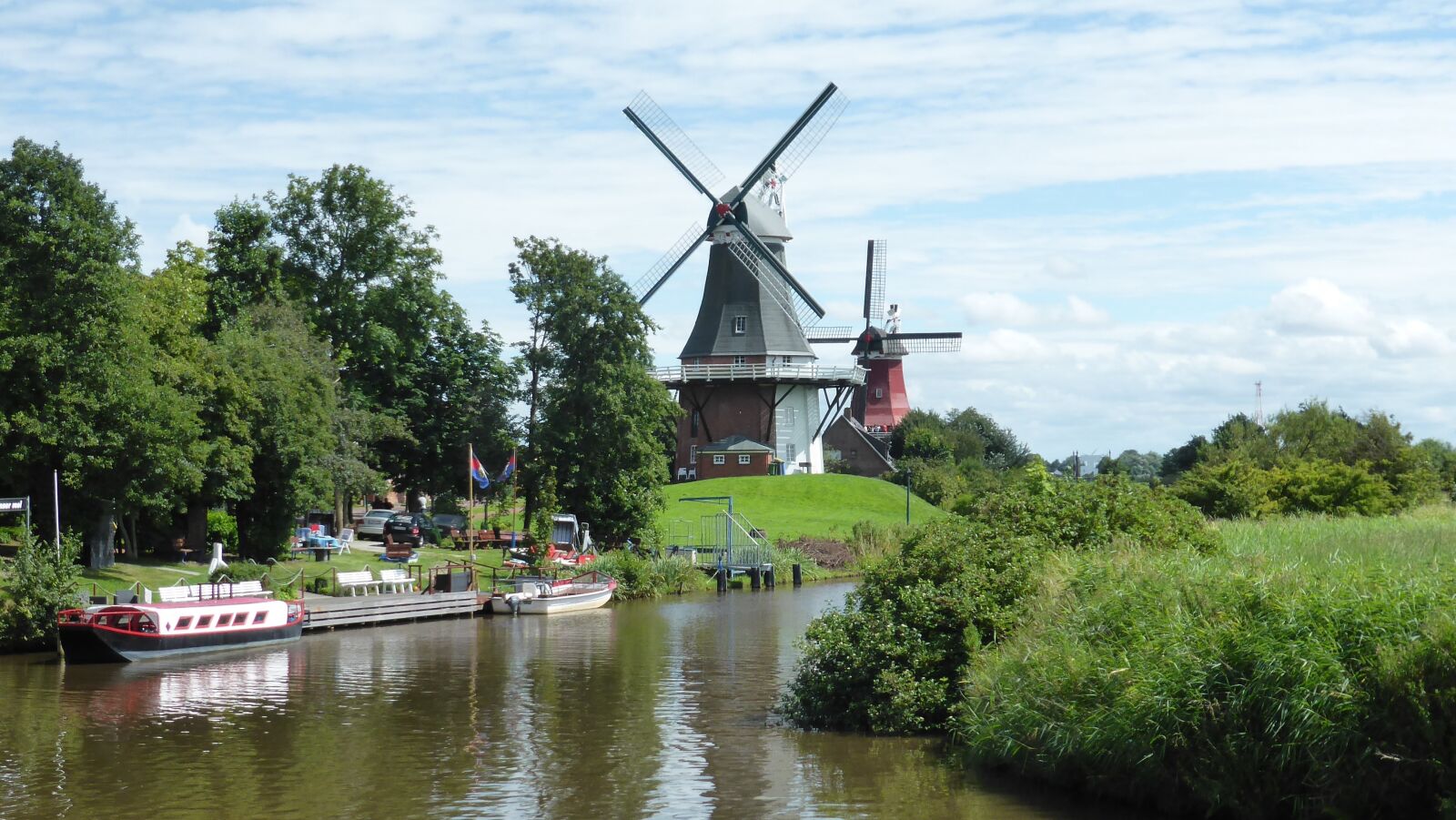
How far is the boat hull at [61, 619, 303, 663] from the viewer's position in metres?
31.2

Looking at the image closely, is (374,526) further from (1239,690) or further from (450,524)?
(1239,690)

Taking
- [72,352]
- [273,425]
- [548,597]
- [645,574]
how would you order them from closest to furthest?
[72,352] → [548,597] → [273,425] → [645,574]

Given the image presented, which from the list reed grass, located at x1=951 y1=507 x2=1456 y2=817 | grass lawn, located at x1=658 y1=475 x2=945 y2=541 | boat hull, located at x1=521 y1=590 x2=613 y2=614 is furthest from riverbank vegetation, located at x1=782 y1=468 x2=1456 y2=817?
grass lawn, located at x1=658 y1=475 x2=945 y2=541

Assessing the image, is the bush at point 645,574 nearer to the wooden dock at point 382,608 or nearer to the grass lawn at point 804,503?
the wooden dock at point 382,608

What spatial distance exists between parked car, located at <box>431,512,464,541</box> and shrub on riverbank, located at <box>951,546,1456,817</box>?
44152 millimetres

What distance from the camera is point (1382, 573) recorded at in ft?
51.3

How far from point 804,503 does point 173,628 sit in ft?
162

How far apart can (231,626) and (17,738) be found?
41.0ft

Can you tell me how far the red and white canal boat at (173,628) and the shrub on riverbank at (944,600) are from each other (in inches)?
675

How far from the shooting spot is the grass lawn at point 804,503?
7338 cm

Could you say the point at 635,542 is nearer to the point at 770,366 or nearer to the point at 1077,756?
the point at 770,366

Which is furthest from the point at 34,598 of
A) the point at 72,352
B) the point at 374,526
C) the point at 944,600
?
the point at 374,526

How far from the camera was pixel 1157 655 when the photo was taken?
16125mm

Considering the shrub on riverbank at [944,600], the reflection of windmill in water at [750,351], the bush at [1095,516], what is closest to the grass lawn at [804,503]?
the reflection of windmill in water at [750,351]
